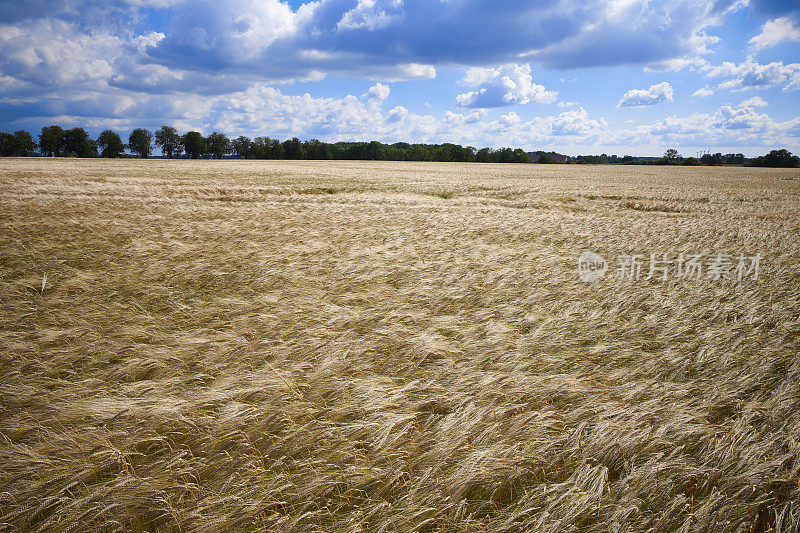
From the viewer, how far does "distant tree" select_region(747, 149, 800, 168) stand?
327 feet

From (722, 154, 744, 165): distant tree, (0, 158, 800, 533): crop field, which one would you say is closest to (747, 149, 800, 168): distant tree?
(722, 154, 744, 165): distant tree

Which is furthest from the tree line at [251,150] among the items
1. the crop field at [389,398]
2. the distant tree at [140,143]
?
the crop field at [389,398]

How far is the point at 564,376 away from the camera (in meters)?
3.10

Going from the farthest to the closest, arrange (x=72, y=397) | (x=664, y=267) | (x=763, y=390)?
1. (x=664, y=267)
2. (x=763, y=390)
3. (x=72, y=397)

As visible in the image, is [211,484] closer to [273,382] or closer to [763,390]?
[273,382]

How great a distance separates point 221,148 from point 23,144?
164 ft

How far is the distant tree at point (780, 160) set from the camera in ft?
327

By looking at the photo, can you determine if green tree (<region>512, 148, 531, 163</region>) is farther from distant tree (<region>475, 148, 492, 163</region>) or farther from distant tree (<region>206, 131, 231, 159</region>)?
distant tree (<region>206, 131, 231, 159</region>)

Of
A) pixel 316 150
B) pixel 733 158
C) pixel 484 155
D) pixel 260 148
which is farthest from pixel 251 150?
pixel 733 158

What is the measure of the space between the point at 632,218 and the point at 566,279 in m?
9.75

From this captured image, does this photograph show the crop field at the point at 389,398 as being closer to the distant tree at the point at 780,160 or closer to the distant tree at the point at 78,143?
the distant tree at the point at 78,143

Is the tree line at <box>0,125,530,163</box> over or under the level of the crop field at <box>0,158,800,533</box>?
over

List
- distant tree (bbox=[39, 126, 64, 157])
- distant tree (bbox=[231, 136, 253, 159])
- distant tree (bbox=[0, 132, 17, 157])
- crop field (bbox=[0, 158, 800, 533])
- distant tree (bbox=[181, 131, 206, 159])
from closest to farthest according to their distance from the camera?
crop field (bbox=[0, 158, 800, 533]) → distant tree (bbox=[0, 132, 17, 157]) → distant tree (bbox=[39, 126, 64, 157]) → distant tree (bbox=[181, 131, 206, 159]) → distant tree (bbox=[231, 136, 253, 159])

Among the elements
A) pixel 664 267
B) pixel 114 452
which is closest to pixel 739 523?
pixel 114 452
